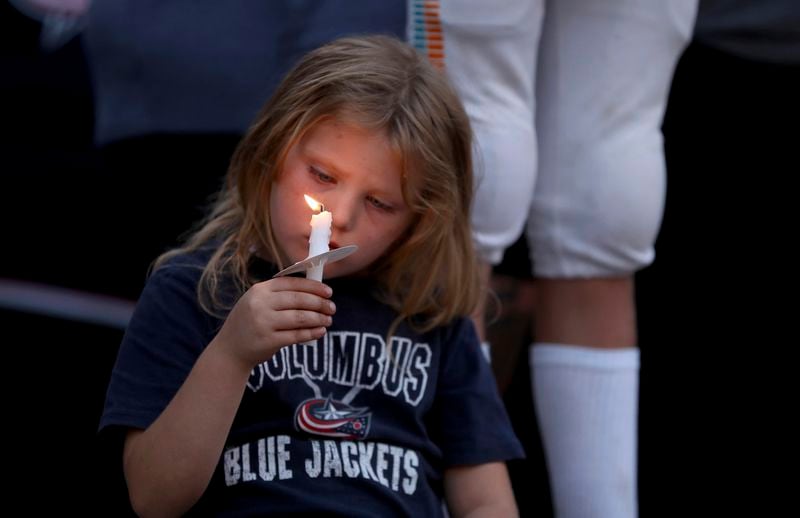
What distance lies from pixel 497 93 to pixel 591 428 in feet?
1.54

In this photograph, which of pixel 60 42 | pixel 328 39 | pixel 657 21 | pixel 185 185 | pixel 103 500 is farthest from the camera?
pixel 60 42

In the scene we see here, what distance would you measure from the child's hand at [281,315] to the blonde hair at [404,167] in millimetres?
162

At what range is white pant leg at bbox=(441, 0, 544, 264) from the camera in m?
1.49

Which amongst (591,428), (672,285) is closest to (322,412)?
(591,428)

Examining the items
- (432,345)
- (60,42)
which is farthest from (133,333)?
(60,42)

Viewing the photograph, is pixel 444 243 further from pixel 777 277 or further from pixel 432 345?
pixel 777 277

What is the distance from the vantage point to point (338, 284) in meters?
1.37

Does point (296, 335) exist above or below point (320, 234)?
below

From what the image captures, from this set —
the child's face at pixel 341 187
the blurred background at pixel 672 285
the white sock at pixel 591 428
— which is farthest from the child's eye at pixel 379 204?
the blurred background at pixel 672 285

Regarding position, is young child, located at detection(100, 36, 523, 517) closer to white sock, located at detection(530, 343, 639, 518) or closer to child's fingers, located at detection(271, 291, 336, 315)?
child's fingers, located at detection(271, 291, 336, 315)

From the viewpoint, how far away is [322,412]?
127cm

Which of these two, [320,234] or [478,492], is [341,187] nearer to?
[320,234]

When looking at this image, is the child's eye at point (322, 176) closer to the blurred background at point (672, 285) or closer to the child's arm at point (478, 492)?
the child's arm at point (478, 492)

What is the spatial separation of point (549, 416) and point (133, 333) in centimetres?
64
